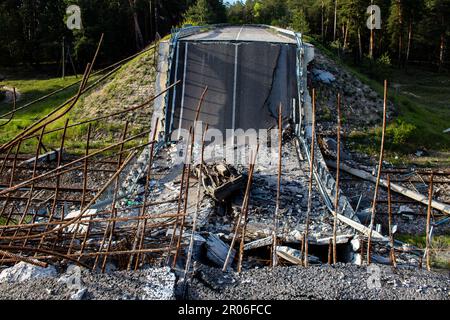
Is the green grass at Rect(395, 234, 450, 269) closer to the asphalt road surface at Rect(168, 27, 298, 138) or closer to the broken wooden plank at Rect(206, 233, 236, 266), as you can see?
the broken wooden plank at Rect(206, 233, 236, 266)

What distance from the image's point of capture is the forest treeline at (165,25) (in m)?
27.8

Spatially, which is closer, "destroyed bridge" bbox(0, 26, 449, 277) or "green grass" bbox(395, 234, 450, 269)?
"destroyed bridge" bbox(0, 26, 449, 277)

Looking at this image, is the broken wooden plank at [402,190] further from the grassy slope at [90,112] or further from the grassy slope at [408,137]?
the grassy slope at [90,112]

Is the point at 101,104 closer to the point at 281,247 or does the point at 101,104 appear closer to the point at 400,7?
the point at 281,247

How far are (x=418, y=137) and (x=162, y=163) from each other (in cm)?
872

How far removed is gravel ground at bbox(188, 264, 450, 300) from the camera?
5.12 m

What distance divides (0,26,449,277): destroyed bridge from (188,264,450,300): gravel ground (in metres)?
0.40

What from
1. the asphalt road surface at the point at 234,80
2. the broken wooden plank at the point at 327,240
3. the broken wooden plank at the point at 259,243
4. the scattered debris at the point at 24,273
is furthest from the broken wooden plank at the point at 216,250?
the asphalt road surface at the point at 234,80

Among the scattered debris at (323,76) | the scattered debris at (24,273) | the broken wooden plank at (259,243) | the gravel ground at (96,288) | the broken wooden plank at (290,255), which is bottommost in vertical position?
the broken wooden plank at (259,243)

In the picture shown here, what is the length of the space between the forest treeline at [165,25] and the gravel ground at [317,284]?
21104 mm

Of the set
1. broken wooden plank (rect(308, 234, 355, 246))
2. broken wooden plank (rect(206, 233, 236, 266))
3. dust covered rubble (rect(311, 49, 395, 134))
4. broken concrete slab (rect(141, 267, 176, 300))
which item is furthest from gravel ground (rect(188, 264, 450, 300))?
dust covered rubble (rect(311, 49, 395, 134))

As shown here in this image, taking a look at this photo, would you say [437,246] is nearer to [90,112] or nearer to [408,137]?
[408,137]

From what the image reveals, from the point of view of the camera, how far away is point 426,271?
5844 mm
